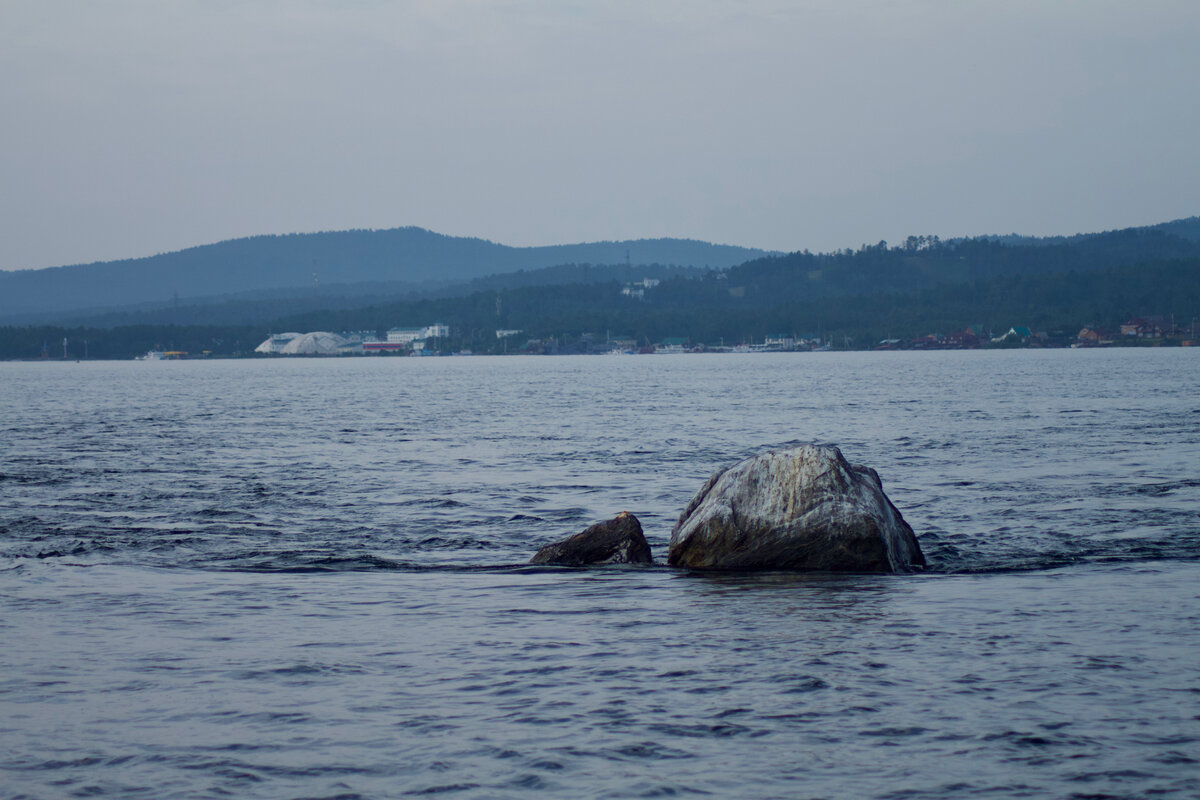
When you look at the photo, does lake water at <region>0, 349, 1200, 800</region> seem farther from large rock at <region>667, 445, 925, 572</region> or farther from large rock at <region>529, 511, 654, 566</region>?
large rock at <region>529, 511, 654, 566</region>

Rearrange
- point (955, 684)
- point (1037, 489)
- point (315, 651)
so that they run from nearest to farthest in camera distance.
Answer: point (955, 684), point (315, 651), point (1037, 489)

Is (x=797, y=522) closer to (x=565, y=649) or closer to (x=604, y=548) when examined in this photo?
(x=604, y=548)

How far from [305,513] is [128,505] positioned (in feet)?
13.0

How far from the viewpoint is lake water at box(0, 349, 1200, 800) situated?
779cm

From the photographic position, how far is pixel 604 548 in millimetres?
16766

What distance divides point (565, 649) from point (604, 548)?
18.4 ft

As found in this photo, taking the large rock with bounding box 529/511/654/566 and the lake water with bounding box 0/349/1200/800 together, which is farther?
the large rock with bounding box 529/511/654/566

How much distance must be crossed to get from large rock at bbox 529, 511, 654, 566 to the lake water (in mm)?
733

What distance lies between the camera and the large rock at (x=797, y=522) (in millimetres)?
15297

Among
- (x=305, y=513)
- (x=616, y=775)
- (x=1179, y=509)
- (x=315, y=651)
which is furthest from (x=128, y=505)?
(x=1179, y=509)

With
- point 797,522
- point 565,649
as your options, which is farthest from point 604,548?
point 565,649

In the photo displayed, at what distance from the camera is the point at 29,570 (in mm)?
16031

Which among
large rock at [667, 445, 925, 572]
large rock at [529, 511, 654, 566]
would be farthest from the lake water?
large rock at [529, 511, 654, 566]

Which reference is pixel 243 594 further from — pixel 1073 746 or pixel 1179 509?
pixel 1179 509
